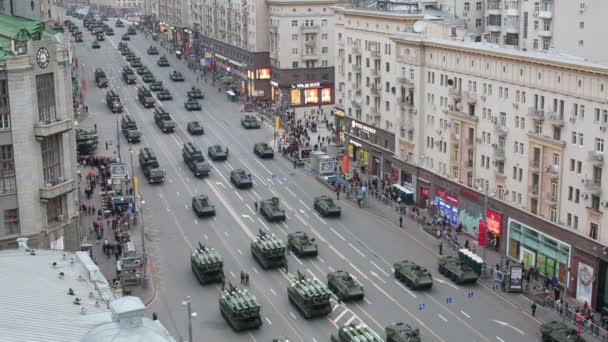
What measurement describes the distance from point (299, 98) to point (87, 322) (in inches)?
4850

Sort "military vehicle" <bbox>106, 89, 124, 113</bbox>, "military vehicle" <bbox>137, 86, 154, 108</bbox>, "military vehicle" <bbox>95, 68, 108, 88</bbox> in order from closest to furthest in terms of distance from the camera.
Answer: "military vehicle" <bbox>106, 89, 124, 113</bbox> < "military vehicle" <bbox>137, 86, 154, 108</bbox> < "military vehicle" <bbox>95, 68, 108, 88</bbox>

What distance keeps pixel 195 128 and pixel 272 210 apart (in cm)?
4478

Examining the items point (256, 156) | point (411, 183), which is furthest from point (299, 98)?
point (411, 183)

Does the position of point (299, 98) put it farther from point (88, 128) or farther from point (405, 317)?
point (405, 317)

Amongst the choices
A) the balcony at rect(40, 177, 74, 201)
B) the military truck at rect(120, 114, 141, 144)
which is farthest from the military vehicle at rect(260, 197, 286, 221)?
the military truck at rect(120, 114, 141, 144)

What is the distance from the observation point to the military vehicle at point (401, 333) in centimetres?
5911

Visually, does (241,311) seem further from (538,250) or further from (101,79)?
(101,79)

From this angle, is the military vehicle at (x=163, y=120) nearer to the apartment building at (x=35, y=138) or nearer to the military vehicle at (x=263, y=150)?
the military vehicle at (x=263, y=150)

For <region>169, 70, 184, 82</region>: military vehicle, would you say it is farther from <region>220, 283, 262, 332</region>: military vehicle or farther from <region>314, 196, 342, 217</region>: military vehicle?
<region>220, 283, 262, 332</region>: military vehicle

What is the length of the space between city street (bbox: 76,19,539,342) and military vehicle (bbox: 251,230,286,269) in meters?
1.15

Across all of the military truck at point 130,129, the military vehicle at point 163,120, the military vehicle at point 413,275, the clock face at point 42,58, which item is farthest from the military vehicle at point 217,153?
the clock face at point 42,58

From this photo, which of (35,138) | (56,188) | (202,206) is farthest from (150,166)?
(35,138)

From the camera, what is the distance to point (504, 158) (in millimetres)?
80938

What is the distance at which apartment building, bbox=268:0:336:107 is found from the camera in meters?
157
